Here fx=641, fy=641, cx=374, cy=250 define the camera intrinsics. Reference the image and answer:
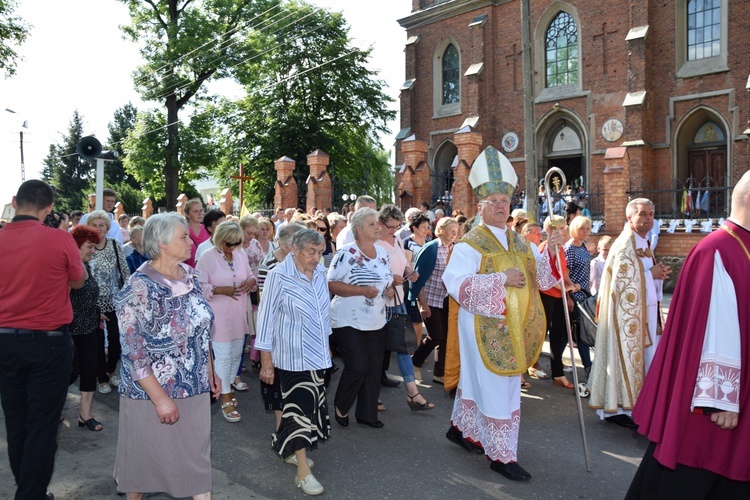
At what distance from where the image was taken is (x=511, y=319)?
5074mm

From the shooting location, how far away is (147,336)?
3465 millimetres

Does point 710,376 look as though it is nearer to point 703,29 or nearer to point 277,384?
point 277,384

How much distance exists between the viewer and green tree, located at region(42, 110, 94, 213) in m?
58.5

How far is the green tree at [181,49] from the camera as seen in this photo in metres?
30.7

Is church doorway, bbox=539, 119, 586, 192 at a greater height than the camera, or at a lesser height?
greater

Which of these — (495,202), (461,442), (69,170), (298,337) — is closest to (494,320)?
(495,202)

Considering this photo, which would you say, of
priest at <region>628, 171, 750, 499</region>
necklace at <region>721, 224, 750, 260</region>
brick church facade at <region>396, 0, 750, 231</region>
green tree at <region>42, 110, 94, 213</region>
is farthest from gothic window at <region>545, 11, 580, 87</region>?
green tree at <region>42, 110, 94, 213</region>

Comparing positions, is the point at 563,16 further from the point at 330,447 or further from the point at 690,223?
the point at 330,447

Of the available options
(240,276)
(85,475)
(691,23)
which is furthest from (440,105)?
(85,475)

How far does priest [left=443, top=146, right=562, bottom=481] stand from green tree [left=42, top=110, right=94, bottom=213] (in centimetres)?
5866

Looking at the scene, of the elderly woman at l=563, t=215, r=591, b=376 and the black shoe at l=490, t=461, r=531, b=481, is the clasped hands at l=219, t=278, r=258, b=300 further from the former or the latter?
the elderly woman at l=563, t=215, r=591, b=376

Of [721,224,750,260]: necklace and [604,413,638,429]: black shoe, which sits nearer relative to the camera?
[721,224,750,260]: necklace

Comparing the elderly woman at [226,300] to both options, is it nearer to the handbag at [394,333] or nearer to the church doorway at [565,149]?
the handbag at [394,333]

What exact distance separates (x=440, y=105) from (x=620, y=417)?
25.5 metres
